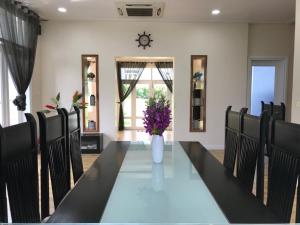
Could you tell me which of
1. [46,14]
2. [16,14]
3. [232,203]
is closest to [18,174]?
[232,203]

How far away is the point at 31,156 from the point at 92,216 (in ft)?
1.83

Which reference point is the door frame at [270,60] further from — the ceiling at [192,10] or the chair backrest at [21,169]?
the chair backrest at [21,169]

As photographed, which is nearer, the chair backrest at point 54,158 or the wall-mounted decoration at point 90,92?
the chair backrest at point 54,158

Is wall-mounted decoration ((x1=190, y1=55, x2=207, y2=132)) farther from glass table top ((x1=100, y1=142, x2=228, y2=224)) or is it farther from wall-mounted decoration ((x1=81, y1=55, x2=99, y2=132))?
glass table top ((x1=100, y1=142, x2=228, y2=224))

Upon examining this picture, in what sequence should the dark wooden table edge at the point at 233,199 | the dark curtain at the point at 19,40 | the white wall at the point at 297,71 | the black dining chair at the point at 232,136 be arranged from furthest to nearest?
the dark curtain at the point at 19,40 < the white wall at the point at 297,71 < the black dining chair at the point at 232,136 < the dark wooden table edge at the point at 233,199

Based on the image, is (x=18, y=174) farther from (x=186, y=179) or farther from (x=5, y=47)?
(x=5, y=47)

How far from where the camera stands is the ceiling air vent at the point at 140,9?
182 inches

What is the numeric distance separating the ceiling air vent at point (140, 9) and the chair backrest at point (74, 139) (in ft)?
9.83

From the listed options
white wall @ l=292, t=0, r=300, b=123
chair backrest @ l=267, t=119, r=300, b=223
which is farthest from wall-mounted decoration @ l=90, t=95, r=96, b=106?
chair backrest @ l=267, t=119, r=300, b=223

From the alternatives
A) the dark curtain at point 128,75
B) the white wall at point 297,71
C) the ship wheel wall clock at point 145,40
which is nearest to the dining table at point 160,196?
the white wall at point 297,71

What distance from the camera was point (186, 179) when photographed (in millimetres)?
1530

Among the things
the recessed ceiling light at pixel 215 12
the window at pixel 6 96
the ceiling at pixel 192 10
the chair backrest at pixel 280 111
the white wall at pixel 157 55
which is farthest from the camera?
the white wall at pixel 157 55

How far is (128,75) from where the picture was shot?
910 cm

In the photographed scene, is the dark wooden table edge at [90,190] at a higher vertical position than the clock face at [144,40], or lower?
lower
